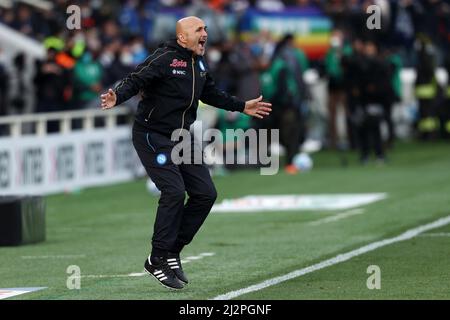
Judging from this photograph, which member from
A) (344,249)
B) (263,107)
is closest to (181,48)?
(263,107)

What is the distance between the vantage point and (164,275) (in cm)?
1252

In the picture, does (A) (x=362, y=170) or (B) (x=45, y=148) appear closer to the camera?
(B) (x=45, y=148)

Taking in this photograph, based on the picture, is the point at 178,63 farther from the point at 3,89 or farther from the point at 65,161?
the point at 3,89

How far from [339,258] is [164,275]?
2.61 metres

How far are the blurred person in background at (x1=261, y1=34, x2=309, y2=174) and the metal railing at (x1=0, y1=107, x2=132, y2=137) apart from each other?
274 cm

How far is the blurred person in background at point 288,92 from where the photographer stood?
28.3 m

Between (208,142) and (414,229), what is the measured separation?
36.7ft

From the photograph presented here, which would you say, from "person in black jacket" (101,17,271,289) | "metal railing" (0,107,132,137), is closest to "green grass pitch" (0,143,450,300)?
"person in black jacket" (101,17,271,289)

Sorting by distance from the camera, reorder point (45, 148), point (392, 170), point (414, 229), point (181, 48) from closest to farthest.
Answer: point (181, 48), point (414, 229), point (45, 148), point (392, 170)

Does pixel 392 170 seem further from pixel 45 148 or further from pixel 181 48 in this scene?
pixel 181 48

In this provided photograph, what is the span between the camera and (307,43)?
120ft

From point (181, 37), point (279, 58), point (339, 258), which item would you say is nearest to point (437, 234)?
point (339, 258)

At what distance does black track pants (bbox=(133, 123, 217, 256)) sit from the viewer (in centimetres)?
1252

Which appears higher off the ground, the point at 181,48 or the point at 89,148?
the point at 181,48
